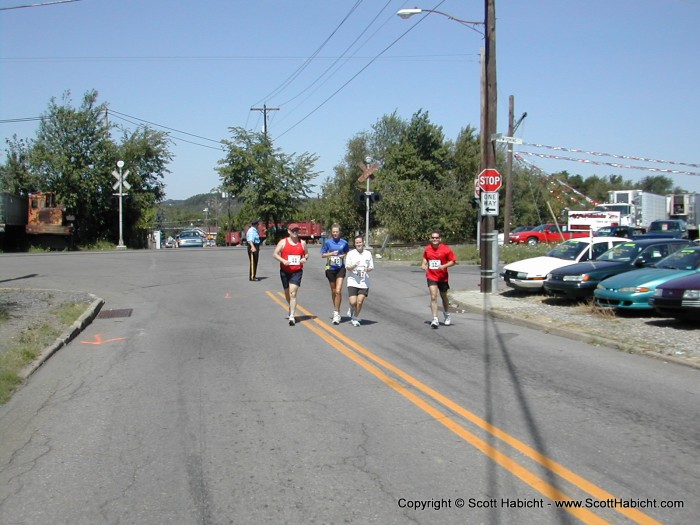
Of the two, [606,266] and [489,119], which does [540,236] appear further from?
[606,266]

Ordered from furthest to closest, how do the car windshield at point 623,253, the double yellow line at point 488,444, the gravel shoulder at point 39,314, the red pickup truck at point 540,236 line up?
the red pickup truck at point 540,236
the car windshield at point 623,253
the gravel shoulder at point 39,314
the double yellow line at point 488,444

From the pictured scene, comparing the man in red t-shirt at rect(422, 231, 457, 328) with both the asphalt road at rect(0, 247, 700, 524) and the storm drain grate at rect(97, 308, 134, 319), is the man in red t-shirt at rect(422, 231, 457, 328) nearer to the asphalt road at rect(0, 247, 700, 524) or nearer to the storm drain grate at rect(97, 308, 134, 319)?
the asphalt road at rect(0, 247, 700, 524)

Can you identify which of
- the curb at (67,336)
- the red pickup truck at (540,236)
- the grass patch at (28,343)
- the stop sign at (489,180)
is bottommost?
the curb at (67,336)

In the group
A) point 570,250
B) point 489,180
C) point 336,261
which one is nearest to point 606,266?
point 570,250

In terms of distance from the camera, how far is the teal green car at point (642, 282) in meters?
12.4

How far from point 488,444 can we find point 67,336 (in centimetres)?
805

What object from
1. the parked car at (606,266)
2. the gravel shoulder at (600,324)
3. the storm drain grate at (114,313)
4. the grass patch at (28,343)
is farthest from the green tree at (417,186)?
the grass patch at (28,343)

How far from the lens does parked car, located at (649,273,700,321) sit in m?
10.7

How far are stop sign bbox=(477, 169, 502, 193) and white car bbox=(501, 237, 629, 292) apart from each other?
2034mm

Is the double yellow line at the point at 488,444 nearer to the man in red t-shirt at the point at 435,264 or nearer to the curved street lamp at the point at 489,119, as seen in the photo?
the man in red t-shirt at the point at 435,264

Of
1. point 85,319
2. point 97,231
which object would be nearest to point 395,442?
point 85,319

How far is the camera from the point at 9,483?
5.03m

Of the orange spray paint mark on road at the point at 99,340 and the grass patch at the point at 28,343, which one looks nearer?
the grass patch at the point at 28,343

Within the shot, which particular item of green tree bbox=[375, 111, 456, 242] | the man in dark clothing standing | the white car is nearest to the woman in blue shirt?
the white car
